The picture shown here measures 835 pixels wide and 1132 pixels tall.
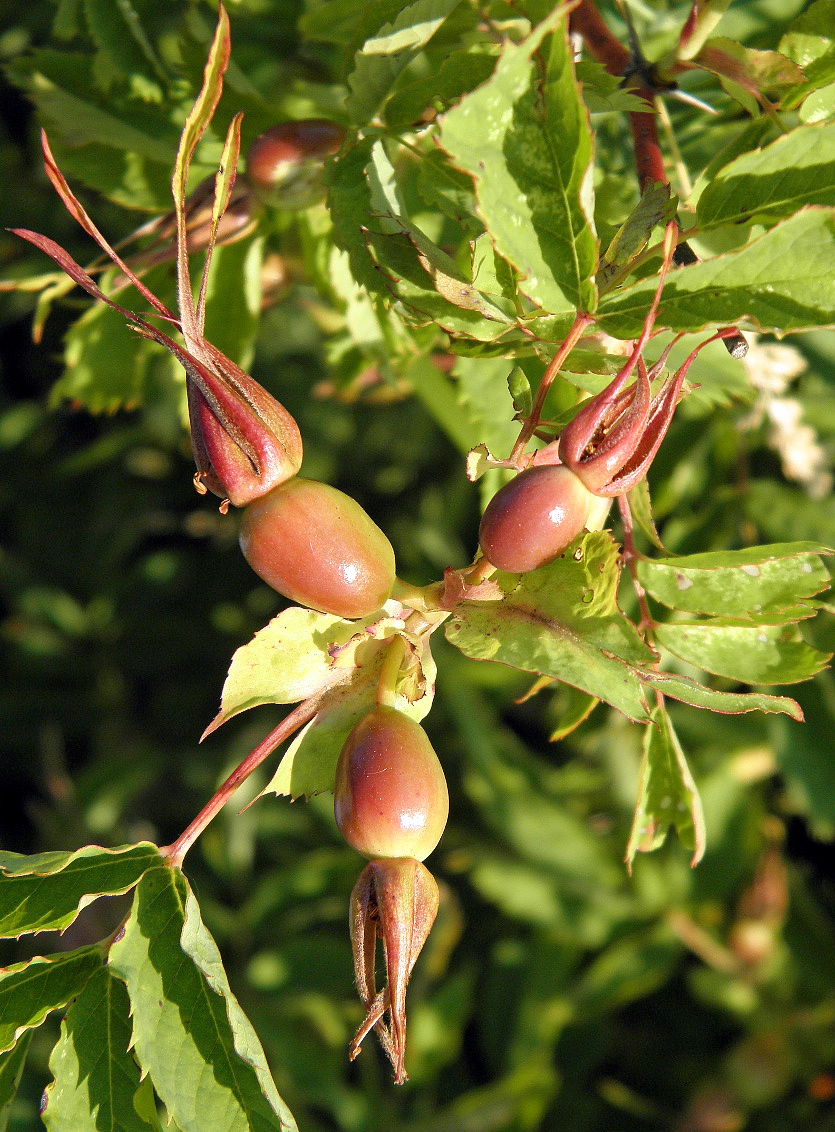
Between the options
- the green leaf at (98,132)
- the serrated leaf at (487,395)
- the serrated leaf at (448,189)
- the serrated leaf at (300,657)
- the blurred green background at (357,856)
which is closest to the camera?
the serrated leaf at (300,657)

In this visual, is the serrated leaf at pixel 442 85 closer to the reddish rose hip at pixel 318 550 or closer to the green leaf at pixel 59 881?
the reddish rose hip at pixel 318 550

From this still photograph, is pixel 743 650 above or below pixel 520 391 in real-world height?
below

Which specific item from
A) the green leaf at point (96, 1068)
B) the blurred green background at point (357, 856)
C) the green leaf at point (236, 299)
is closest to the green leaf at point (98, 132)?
the green leaf at point (236, 299)

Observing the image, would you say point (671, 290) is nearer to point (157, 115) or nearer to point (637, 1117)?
point (157, 115)

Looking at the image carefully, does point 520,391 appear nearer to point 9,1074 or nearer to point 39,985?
point 39,985

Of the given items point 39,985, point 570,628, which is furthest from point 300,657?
point 39,985

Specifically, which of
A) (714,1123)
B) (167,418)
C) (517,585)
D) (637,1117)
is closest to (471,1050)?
(637,1117)

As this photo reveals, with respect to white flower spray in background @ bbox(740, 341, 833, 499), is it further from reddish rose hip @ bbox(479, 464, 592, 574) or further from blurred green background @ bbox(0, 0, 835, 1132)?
reddish rose hip @ bbox(479, 464, 592, 574)

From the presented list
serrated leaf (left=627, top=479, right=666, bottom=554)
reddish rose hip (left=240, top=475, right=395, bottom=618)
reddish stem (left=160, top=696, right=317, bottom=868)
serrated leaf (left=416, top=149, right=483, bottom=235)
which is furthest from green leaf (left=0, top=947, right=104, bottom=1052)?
serrated leaf (left=416, top=149, right=483, bottom=235)
